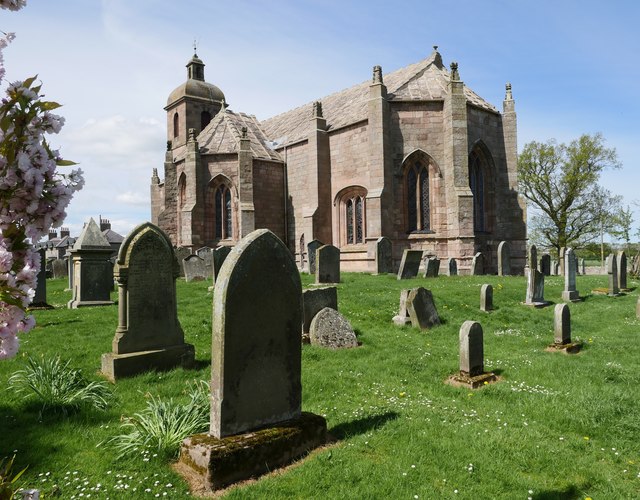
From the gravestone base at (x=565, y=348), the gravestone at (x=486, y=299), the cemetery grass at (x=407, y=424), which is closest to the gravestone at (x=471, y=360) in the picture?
the cemetery grass at (x=407, y=424)

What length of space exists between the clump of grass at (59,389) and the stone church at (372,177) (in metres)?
15.5

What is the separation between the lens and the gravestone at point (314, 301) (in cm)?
827

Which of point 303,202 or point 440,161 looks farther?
point 303,202

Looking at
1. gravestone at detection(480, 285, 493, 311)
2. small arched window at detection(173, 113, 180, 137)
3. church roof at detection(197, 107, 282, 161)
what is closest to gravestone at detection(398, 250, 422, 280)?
gravestone at detection(480, 285, 493, 311)

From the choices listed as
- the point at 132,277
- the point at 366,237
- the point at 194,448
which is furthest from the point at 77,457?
the point at 366,237

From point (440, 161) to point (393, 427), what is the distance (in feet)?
59.2

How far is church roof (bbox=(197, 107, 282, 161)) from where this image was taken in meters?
24.7

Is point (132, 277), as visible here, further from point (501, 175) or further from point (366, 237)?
point (501, 175)

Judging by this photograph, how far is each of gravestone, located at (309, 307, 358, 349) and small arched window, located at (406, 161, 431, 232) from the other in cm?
1387

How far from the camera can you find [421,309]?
30.6 ft

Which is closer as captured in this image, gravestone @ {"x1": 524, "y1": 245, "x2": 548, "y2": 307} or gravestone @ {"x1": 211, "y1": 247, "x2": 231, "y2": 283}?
gravestone @ {"x1": 524, "y1": 245, "x2": 548, "y2": 307}

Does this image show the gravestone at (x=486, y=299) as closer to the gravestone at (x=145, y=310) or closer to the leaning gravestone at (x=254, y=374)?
the gravestone at (x=145, y=310)

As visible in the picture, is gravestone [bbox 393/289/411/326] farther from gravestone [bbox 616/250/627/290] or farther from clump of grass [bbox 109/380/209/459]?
gravestone [bbox 616/250/627/290]

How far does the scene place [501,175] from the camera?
73.8 feet
